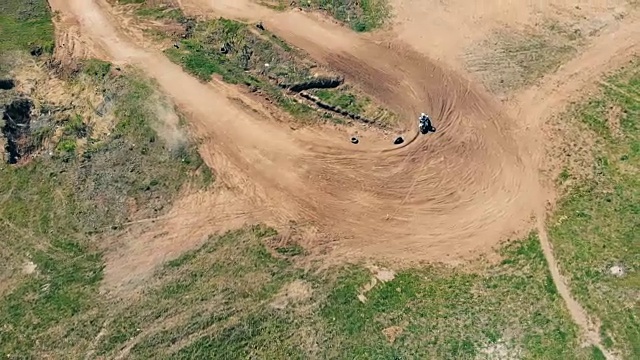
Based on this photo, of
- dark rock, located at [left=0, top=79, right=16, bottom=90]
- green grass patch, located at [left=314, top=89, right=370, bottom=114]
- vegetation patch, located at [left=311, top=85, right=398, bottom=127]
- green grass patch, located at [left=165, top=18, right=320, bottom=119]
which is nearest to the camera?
vegetation patch, located at [left=311, top=85, right=398, bottom=127]

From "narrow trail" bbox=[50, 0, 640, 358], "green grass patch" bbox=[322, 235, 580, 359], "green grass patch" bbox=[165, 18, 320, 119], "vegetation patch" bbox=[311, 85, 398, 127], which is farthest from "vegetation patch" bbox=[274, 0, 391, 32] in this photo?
"green grass patch" bbox=[322, 235, 580, 359]

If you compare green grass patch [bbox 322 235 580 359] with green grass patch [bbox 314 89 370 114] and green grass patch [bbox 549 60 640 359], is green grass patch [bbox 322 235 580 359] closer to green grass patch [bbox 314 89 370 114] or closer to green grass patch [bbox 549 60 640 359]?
green grass patch [bbox 549 60 640 359]

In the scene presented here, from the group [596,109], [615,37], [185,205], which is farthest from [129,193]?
[615,37]

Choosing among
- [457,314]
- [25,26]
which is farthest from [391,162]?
[25,26]

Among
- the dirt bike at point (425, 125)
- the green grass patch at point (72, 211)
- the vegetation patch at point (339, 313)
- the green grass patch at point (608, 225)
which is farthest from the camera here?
Result: the dirt bike at point (425, 125)

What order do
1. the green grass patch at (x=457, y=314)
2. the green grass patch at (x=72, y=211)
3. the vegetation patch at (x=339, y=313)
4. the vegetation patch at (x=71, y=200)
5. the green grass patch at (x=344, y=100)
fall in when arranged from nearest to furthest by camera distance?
the green grass patch at (x=457, y=314)
the vegetation patch at (x=339, y=313)
the green grass patch at (x=72, y=211)
the vegetation patch at (x=71, y=200)
the green grass patch at (x=344, y=100)

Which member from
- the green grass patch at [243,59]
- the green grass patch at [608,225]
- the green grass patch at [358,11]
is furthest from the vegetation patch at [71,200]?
the green grass patch at [608,225]

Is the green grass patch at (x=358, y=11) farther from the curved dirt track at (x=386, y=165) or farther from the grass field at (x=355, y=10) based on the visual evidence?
the curved dirt track at (x=386, y=165)

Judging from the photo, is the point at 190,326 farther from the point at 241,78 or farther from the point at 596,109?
the point at 596,109
